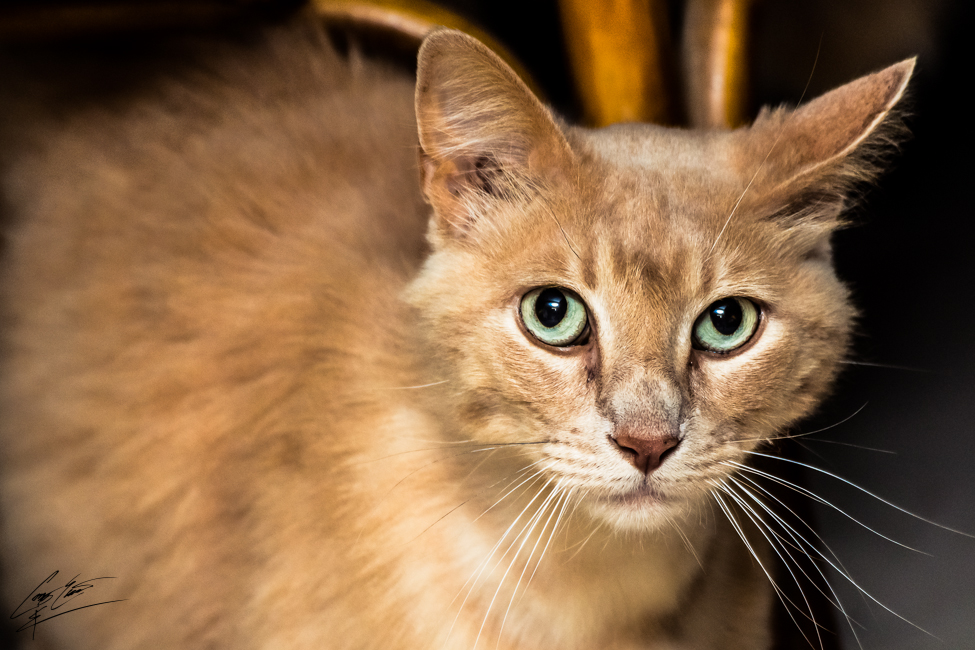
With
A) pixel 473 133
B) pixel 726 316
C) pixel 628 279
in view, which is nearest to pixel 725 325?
pixel 726 316

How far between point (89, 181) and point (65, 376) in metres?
0.28

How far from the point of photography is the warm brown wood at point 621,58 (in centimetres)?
104

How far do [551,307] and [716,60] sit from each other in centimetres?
52

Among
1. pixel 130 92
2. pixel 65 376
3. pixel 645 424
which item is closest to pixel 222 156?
pixel 130 92

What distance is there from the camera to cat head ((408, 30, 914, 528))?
688mm

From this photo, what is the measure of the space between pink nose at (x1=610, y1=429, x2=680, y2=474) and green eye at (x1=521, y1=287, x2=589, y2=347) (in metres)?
0.12

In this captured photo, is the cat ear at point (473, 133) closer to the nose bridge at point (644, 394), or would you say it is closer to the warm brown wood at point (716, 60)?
the nose bridge at point (644, 394)

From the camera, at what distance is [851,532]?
3.25 ft
